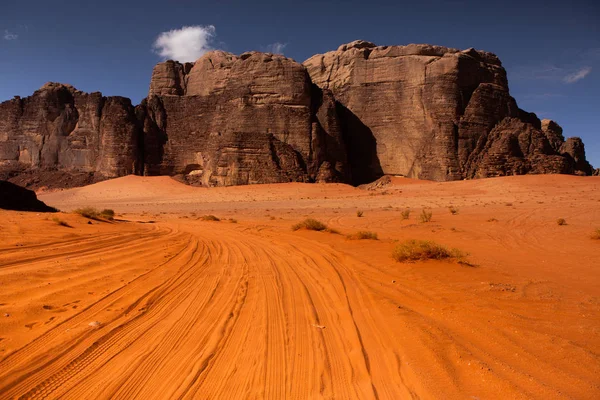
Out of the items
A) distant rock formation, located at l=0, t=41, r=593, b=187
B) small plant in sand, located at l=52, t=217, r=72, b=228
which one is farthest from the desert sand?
distant rock formation, located at l=0, t=41, r=593, b=187

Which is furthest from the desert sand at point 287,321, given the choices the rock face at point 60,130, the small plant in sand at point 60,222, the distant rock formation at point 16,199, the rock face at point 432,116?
the rock face at point 60,130

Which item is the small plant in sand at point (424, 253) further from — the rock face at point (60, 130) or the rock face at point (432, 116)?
the rock face at point (60, 130)

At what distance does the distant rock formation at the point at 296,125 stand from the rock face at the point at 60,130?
161mm

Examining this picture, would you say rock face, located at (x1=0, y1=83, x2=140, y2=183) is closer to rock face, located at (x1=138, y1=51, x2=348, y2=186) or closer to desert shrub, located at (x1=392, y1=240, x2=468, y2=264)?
rock face, located at (x1=138, y1=51, x2=348, y2=186)

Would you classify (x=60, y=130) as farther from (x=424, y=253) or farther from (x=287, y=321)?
(x=287, y=321)

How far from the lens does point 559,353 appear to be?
9.89 feet

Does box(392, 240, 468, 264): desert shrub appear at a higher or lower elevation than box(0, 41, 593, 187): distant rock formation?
lower

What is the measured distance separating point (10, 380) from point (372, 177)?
3890 cm

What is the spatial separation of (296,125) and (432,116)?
14.7 metres

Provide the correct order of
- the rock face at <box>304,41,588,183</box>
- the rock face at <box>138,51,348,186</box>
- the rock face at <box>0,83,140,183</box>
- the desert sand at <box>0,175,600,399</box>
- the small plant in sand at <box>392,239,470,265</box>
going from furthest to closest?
the rock face at <box>0,83,140,183</box> → the rock face at <box>138,51,348,186</box> → the rock face at <box>304,41,588,183</box> → the small plant in sand at <box>392,239,470,265</box> → the desert sand at <box>0,175,600,399</box>

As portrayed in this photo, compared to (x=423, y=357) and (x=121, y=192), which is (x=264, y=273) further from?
(x=121, y=192)

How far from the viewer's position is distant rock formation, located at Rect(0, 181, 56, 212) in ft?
40.3

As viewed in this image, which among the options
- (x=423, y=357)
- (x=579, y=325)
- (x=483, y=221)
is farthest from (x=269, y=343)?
(x=483, y=221)

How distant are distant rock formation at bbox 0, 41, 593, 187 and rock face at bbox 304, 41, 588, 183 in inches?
4.8
